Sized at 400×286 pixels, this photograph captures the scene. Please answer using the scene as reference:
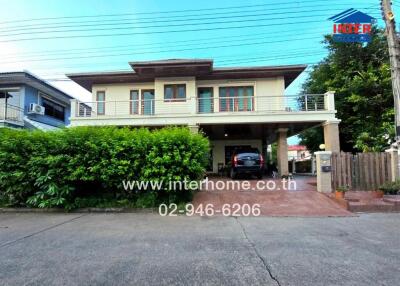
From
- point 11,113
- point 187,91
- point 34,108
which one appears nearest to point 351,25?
point 187,91

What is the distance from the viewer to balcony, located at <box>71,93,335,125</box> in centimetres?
1347

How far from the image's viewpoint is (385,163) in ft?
30.2

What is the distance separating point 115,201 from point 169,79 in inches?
368

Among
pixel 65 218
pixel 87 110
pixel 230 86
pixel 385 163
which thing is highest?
pixel 230 86

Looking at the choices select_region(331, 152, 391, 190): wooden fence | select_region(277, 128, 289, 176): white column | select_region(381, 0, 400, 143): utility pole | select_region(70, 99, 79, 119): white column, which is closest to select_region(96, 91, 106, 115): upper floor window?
select_region(70, 99, 79, 119): white column

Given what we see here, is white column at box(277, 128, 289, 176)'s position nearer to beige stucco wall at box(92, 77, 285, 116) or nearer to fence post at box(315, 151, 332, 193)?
beige stucco wall at box(92, 77, 285, 116)

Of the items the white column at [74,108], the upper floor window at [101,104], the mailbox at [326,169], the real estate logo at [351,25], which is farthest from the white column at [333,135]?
the white column at [74,108]

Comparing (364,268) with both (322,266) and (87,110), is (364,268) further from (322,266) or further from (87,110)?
(87,110)

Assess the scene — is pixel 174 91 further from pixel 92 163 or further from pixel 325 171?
pixel 325 171

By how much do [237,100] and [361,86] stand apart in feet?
26.2

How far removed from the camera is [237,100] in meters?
15.7

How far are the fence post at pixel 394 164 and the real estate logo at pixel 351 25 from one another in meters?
4.97

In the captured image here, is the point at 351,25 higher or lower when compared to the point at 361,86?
higher

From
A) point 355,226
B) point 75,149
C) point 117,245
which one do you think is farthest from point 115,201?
point 355,226
